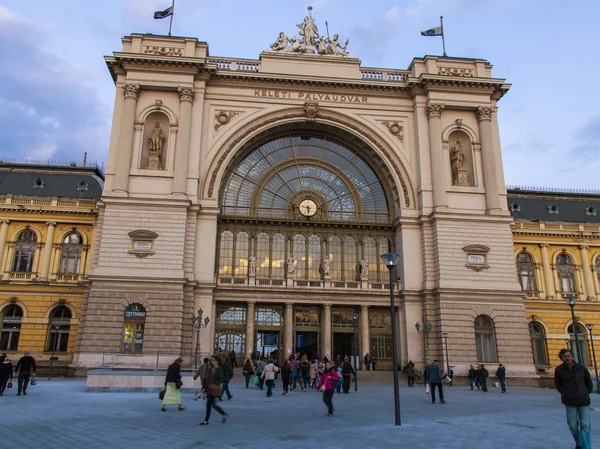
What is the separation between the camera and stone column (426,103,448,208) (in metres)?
42.8

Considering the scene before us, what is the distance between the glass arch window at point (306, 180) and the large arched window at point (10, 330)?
20.7m

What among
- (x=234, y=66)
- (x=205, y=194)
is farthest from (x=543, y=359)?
(x=234, y=66)

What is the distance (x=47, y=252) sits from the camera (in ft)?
148

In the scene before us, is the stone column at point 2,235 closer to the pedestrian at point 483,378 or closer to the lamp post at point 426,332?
the lamp post at point 426,332

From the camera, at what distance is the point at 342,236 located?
150ft

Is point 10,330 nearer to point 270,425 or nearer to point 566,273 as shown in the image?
point 270,425

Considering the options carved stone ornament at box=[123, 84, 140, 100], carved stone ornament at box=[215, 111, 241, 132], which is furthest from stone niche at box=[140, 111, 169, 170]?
carved stone ornament at box=[215, 111, 241, 132]

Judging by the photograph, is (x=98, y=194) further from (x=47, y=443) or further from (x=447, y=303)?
(x=47, y=443)

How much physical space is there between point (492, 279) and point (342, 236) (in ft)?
42.6

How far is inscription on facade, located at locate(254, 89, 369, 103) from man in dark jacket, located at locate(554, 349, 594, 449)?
37.4 meters

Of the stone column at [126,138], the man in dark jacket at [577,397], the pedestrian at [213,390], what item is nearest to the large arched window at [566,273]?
the stone column at [126,138]

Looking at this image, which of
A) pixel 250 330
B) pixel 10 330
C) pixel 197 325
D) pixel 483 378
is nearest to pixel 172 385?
pixel 197 325

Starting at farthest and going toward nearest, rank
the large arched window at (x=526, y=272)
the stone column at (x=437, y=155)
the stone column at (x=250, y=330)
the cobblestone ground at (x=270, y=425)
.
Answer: the large arched window at (x=526, y=272) < the stone column at (x=437, y=155) < the stone column at (x=250, y=330) < the cobblestone ground at (x=270, y=425)

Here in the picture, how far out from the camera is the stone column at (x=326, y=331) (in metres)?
41.2
